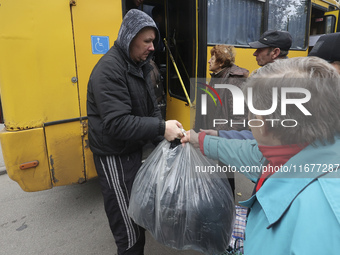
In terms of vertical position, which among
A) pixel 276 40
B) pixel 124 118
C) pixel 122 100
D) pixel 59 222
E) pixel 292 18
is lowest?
pixel 59 222

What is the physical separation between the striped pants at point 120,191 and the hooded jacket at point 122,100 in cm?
8

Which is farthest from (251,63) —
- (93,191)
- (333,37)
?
(93,191)

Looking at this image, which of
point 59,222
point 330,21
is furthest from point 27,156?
point 330,21

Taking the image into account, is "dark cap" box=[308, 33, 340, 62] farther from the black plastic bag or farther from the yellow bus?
the yellow bus

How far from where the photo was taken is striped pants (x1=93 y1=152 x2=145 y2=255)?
1768mm

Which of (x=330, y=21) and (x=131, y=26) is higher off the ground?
(x=330, y=21)

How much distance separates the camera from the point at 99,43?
241 centimetres

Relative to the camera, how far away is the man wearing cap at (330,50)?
4.76 ft

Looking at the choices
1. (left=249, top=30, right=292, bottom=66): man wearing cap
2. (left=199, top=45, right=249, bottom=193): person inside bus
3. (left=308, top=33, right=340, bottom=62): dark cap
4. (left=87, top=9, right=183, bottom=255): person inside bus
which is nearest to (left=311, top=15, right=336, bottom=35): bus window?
(left=249, top=30, right=292, bottom=66): man wearing cap

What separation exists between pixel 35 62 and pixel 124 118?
1140 mm

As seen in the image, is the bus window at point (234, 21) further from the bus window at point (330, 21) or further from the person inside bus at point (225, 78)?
the bus window at point (330, 21)

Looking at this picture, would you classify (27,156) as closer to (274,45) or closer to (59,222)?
(59,222)

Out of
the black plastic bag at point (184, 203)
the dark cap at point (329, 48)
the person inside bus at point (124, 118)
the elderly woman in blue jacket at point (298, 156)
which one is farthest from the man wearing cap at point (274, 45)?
the elderly woman in blue jacket at point (298, 156)

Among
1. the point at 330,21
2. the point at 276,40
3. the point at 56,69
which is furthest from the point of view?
the point at 330,21
